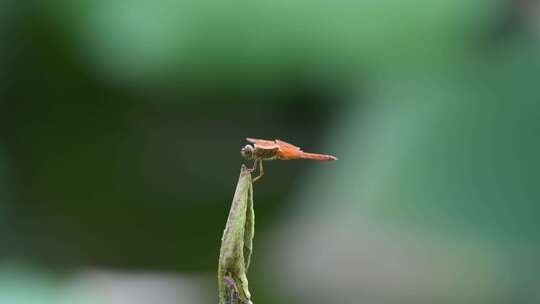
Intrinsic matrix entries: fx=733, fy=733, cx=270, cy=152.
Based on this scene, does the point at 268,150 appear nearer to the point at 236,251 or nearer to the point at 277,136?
the point at 236,251

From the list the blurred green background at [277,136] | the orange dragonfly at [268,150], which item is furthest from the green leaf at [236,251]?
the blurred green background at [277,136]

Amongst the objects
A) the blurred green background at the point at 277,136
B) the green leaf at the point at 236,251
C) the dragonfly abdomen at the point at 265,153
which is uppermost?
the blurred green background at the point at 277,136

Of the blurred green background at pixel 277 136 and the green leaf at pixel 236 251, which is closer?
the green leaf at pixel 236 251

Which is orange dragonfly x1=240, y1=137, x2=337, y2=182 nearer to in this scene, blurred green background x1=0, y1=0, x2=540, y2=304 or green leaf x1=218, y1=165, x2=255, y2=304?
green leaf x1=218, y1=165, x2=255, y2=304

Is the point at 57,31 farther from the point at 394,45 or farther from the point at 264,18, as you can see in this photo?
the point at 394,45

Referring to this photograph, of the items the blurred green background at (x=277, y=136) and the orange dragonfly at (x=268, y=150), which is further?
the blurred green background at (x=277, y=136)

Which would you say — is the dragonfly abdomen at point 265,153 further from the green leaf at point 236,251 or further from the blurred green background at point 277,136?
the blurred green background at point 277,136

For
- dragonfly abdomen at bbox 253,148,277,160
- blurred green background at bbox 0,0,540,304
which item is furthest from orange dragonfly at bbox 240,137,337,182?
blurred green background at bbox 0,0,540,304

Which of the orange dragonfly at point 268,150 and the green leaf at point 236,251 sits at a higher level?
the orange dragonfly at point 268,150

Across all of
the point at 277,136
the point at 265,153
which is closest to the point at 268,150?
the point at 265,153

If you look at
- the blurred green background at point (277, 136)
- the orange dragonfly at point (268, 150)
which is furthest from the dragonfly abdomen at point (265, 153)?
the blurred green background at point (277, 136)
